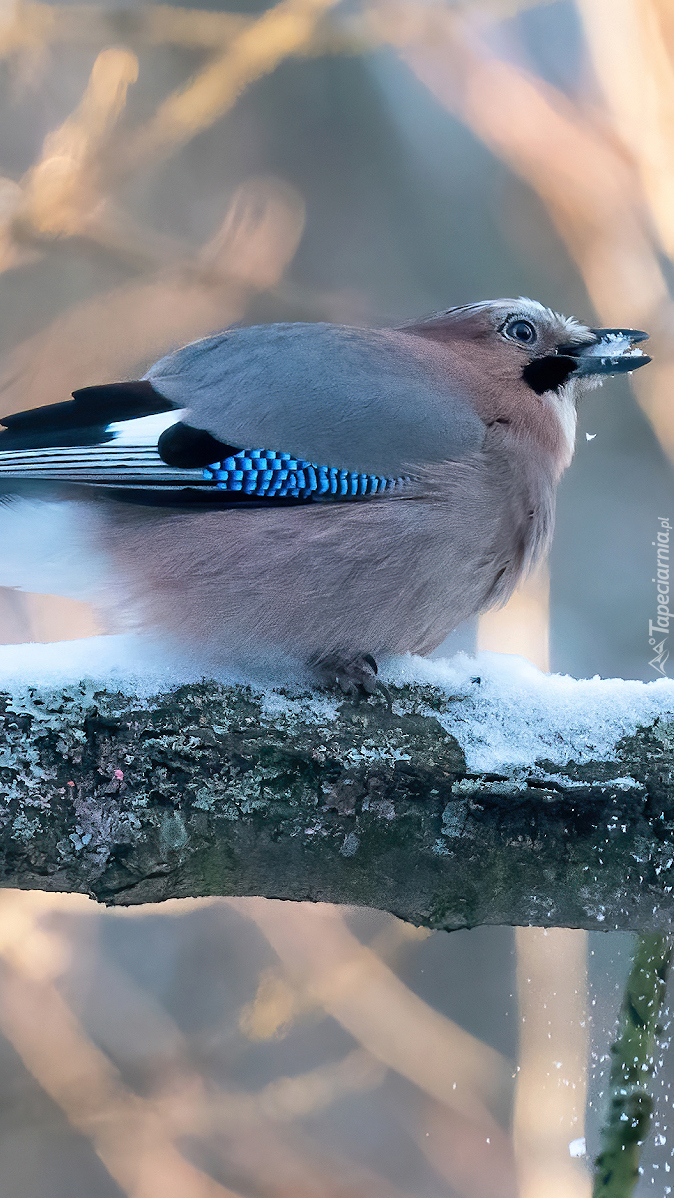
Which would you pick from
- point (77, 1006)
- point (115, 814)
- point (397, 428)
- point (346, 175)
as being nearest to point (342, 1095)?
point (77, 1006)

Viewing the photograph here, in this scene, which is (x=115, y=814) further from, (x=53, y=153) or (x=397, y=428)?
(x=53, y=153)

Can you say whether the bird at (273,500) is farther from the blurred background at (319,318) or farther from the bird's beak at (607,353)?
the blurred background at (319,318)

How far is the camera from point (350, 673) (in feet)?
4.17

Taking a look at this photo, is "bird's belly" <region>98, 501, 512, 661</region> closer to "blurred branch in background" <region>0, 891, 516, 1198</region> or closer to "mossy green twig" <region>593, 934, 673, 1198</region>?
"mossy green twig" <region>593, 934, 673, 1198</region>

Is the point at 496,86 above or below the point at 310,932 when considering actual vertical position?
above

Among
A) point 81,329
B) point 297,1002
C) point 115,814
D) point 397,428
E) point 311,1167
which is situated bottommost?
point 311,1167

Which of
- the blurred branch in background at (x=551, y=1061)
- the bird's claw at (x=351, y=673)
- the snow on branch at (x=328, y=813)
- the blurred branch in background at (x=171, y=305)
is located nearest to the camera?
the snow on branch at (x=328, y=813)

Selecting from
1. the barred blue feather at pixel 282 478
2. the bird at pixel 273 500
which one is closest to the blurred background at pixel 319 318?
the bird at pixel 273 500

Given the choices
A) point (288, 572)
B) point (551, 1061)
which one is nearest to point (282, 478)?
point (288, 572)

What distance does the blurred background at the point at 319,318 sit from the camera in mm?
1724

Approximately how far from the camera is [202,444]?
1.25 meters

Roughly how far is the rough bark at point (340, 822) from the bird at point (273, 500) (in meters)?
0.21

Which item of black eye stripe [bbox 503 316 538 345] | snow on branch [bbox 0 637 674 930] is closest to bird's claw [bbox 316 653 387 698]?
snow on branch [bbox 0 637 674 930]

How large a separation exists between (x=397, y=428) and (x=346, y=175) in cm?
116
